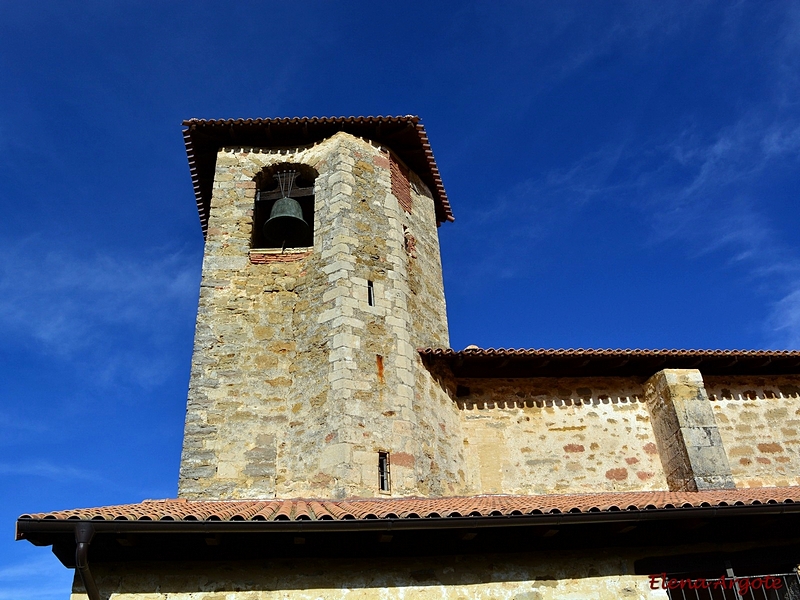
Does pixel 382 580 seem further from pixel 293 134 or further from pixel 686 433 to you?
pixel 293 134

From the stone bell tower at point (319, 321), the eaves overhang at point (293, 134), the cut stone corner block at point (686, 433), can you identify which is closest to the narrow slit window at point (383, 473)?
the stone bell tower at point (319, 321)

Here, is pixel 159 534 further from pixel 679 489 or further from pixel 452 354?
pixel 679 489

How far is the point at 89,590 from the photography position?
621 centimetres

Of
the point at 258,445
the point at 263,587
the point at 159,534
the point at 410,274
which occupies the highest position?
the point at 410,274

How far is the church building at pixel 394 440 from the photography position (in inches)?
261

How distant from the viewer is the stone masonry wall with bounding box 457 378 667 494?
998 centimetres

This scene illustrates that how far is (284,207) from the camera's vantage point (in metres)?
11.5

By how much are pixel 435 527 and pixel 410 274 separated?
5.71 meters

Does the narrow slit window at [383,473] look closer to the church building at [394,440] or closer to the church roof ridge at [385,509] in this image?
the church building at [394,440]

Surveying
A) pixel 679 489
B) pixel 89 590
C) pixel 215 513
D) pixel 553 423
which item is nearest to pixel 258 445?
pixel 215 513

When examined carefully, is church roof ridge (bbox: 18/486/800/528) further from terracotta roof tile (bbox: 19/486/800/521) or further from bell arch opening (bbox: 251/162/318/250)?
bell arch opening (bbox: 251/162/318/250)

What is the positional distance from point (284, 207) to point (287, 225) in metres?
0.35

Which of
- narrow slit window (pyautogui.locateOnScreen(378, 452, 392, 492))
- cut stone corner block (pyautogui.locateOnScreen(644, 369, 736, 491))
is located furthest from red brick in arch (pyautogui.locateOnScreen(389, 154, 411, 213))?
cut stone corner block (pyautogui.locateOnScreen(644, 369, 736, 491))

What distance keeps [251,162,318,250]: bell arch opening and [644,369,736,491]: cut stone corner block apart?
6.35 meters
